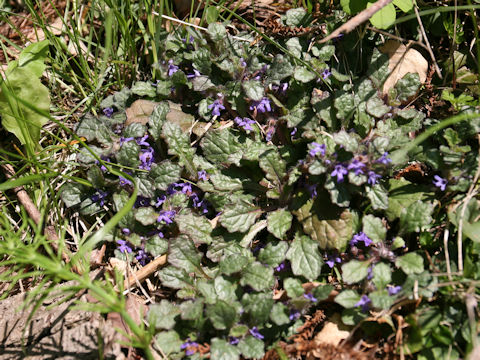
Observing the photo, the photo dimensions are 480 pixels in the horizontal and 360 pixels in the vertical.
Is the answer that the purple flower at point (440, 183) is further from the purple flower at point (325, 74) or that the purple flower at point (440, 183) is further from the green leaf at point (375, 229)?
the purple flower at point (325, 74)

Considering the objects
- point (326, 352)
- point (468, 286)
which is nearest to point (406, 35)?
point (468, 286)

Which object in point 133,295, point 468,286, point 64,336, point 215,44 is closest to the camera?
point 468,286

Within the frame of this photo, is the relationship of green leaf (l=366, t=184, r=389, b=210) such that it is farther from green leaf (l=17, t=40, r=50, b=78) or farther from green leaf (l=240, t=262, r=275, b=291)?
green leaf (l=17, t=40, r=50, b=78)

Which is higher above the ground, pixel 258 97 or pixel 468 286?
pixel 258 97

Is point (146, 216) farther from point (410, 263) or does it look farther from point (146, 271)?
point (410, 263)

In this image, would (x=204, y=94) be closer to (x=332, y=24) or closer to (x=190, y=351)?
(x=332, y=24)

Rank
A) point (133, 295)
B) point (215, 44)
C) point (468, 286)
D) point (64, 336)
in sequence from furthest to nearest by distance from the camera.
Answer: point (215, 44)
point (133, 295)
point (64, 336)
point (468, 286)

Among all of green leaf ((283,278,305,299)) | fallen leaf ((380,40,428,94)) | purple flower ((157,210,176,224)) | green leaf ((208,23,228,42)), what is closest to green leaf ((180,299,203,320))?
green leaf ((283,278,305,299))

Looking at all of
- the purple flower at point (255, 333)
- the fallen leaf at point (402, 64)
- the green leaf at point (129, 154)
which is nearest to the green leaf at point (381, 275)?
the purple flower at point (255, 333)
